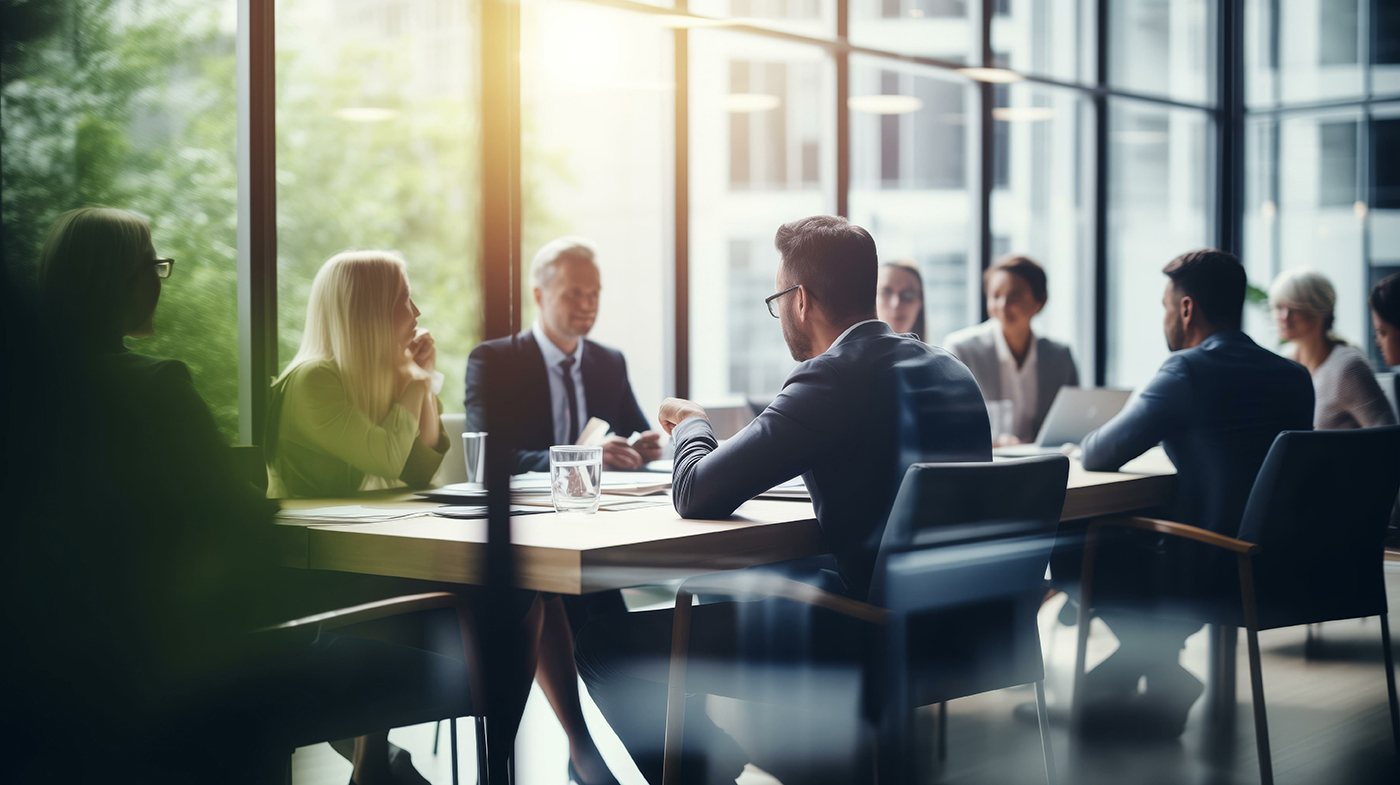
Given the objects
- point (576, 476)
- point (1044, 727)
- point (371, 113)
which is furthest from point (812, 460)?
point (371, 113)

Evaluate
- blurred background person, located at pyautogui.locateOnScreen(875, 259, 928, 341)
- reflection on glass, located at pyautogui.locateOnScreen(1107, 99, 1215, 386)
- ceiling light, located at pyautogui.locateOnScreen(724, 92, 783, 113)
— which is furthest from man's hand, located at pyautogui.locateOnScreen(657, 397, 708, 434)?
ceiling light, located at pyautogui.locateOnScreen(724, 92, 783, 113)

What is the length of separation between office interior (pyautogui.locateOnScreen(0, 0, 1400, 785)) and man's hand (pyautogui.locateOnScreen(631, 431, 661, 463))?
0.27 metres

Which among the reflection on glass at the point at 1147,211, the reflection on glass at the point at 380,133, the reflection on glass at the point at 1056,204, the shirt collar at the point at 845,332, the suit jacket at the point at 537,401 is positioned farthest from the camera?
the reflection on glass at the point at 380,133

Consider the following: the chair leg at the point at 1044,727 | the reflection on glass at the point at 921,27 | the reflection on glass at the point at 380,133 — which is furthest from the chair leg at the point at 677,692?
the reflection on glass at the point at 380,133

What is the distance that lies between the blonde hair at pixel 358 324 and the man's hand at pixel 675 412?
688 millimetres

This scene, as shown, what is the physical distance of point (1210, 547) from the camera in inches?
114

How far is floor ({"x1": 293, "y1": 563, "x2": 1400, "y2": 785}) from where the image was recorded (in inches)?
114

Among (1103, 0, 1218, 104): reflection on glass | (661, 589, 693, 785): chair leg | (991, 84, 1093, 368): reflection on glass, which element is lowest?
(661, 589, 693, 785): chair leg

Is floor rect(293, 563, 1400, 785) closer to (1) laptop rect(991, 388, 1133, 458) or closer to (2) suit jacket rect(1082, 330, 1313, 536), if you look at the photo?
(2) suit jacket rect(1082, 330, 1313, 536)

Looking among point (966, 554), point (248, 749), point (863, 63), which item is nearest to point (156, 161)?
point (248, 749)

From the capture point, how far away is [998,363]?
14.5 feet

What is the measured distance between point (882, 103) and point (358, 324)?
11.3 ft

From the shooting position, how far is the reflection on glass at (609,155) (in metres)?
4.43

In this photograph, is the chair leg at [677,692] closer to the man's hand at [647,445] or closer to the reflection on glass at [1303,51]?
the man's hand at [647,445]
